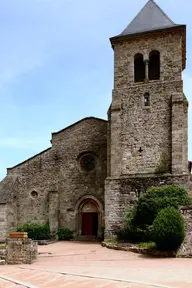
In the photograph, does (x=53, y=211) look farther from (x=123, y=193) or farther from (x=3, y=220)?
(x=123, y=193)

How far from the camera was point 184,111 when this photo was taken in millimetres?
24203

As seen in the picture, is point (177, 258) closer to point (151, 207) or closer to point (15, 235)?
point (151, 207)

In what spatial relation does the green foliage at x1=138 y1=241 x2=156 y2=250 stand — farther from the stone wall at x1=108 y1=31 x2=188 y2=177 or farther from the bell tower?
the stone wall at x1=108 y1=31 x2=188 y2=177

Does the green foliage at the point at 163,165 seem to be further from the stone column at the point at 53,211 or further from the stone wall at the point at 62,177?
the stone column at the point at 53,211

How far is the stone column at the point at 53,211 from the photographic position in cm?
2705

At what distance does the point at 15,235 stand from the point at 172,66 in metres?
15.5

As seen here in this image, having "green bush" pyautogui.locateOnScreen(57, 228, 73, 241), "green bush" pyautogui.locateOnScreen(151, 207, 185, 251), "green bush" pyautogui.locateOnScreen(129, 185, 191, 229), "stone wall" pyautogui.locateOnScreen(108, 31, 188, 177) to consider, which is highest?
"stone wall" pyautogui.locateOnScreen(108, 31, 188, 177)

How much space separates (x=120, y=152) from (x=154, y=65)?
6832mm

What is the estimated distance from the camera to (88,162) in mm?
28141

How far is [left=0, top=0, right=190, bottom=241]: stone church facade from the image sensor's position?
75.9ft

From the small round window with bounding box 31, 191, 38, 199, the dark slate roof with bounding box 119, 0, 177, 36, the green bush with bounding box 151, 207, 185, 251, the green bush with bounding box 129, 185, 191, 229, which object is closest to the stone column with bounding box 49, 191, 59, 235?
the small round window with bounding box 31, 191, 38, 199

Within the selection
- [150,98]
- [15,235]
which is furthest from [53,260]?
[150,98]

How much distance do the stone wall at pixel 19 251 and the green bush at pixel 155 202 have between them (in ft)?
23.2

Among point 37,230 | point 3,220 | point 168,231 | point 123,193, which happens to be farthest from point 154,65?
point 3,220
